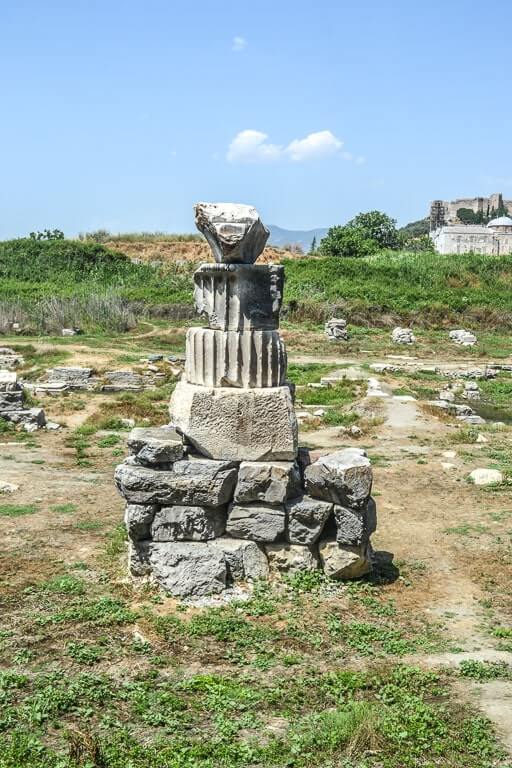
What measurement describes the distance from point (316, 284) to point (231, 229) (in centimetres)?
3069

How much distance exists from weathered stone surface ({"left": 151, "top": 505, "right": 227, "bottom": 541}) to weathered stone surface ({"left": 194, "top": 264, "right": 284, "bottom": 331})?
165cm

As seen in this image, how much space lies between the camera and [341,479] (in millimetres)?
6418

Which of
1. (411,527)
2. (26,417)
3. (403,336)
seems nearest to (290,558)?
(411,527)

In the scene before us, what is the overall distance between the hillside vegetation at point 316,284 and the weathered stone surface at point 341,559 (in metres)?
23.5

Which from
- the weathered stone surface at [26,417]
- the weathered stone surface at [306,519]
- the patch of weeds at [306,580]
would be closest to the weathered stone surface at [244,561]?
the patch of weeds at [306,580]

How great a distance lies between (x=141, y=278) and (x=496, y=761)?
39043 millimetres

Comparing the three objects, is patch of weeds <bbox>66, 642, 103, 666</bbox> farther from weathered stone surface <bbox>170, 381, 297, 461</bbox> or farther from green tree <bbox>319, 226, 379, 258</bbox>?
green tree <bbox>319, 226, 379, 258</bbox>

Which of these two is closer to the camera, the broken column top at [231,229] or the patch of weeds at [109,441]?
the broken column top at [231,229]

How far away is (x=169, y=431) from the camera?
6938mm

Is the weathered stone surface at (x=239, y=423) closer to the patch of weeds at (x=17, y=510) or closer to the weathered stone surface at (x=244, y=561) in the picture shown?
the weathered stone surface at (x=244, y=561)

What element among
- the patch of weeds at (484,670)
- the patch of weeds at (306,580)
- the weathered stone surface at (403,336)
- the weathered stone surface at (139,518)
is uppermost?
the weathered stone surface at (403,336)

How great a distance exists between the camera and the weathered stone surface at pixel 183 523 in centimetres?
647

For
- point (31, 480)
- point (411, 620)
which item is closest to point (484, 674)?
point (411, 620)

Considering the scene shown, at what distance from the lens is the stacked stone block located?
646 centimetres
